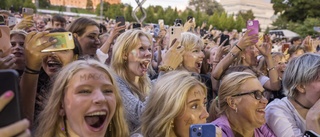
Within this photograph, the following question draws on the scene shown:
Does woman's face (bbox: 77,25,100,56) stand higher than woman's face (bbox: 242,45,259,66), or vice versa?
woman's face (bbox: 77,25,100,56)

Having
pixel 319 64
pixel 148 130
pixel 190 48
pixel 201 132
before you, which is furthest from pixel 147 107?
pixel 190 48

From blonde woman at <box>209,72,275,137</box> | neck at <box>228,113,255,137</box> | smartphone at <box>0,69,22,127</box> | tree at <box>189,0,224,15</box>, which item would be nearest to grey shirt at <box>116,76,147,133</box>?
blonde woman at <box>209,72,275,137</box>

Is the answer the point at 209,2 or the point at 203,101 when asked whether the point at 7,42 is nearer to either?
the point at 203,101

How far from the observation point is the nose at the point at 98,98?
1.71 metres

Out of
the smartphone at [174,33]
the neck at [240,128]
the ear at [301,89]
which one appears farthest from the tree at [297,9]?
the neck at [240,128]

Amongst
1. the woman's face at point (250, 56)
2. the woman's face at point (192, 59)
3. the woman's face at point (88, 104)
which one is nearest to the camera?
the woman's face at point (88, 104)

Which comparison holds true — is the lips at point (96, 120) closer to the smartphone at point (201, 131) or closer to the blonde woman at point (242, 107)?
the smartphone at point (201, 131)

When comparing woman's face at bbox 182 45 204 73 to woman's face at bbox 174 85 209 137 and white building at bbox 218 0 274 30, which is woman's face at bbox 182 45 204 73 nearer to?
woman's face at bbox 174 85 209 137

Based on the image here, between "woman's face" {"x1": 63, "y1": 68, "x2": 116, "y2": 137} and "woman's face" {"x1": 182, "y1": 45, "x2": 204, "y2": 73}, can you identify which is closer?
"woman's face" {"x1": 63, "y1": 68, "x2": 116, "y2": 137}

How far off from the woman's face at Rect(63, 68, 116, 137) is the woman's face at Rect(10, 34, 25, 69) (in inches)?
39.2

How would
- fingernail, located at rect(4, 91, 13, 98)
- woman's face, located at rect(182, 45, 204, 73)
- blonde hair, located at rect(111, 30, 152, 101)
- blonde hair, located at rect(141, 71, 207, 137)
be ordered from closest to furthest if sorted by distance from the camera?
1. fingernail, located at rect(4, 91, 13, 98)
2. blonde hair, located at rect(141, 71, 207, 137)
3. blonde hair, located at rect(111, 30, 152, 101)
4. woman's face, located at rect(182, 45, 204, 73)

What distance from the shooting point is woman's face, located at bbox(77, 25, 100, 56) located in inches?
135

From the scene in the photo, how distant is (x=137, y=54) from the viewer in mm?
3002

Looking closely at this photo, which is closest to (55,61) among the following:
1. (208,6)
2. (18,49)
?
(18,49)
